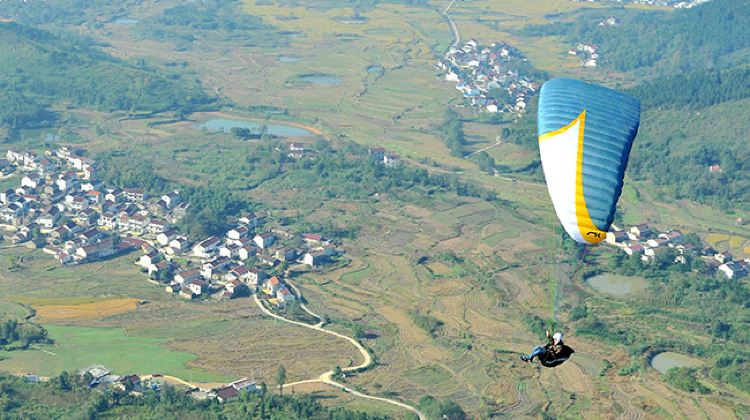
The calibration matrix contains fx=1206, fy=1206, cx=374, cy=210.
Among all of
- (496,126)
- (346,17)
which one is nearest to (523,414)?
(496,126)

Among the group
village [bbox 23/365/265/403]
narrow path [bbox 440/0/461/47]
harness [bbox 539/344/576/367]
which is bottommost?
narrow path [bbox 440/0/461/47]

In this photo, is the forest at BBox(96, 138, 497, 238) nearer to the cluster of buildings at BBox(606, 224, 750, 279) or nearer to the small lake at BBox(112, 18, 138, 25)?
the cluster of buildings at BBox(606, 224, 750, 279)

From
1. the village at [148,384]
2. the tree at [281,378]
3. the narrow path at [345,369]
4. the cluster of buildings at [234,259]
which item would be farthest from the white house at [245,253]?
the tree at [281,378]

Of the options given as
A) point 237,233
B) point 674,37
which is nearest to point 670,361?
point 237,233

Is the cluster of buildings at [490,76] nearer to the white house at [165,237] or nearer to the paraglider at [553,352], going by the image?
the white house at [165,237]

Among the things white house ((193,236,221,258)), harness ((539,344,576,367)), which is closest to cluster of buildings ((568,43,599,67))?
white house ((193,236,221,258))

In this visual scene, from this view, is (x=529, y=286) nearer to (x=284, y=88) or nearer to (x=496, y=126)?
(x=496, y=126)
